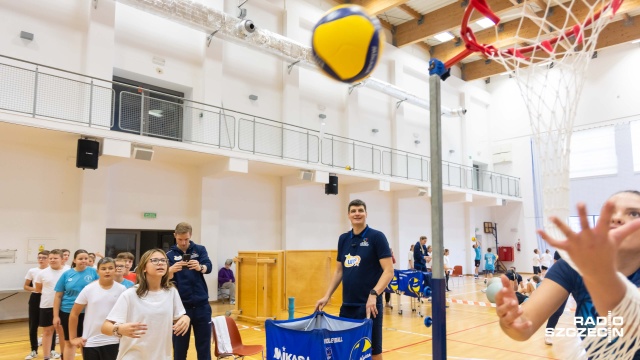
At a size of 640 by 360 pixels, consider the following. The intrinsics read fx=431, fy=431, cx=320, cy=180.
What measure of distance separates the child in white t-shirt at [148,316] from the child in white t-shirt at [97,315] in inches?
33.4

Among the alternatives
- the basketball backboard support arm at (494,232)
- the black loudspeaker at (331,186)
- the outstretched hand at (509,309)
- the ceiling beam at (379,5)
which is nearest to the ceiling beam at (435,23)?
the ceiling beam at (379,5)

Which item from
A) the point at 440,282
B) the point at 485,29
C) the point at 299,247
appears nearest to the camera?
the point at 440,282

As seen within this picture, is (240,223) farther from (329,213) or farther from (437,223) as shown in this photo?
(437,223)

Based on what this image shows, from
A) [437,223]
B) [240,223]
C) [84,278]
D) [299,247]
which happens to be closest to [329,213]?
[299,247]

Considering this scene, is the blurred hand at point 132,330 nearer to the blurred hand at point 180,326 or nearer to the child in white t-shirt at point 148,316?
the child in white t-shirt at point 148,316

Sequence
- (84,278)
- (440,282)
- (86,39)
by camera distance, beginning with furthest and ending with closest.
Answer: (86,39)
(84,278)
(440,282)

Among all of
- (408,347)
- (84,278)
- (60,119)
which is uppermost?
(60,119)

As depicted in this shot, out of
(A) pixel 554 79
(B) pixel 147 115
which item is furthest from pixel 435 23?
(A) pixel 554 79

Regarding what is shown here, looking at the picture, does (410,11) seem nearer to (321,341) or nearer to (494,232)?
(494,232)

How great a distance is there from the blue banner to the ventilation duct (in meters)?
7.61

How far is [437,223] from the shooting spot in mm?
2840

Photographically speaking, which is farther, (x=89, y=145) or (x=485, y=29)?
(x=485, y=29)

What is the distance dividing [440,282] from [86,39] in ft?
40.6

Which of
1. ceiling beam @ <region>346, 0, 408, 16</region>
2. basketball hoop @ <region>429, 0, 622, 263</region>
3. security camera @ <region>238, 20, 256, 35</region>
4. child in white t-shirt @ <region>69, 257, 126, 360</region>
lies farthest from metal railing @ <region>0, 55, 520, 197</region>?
basketball hoop @ <region>429, 0, 622, 263</region>
